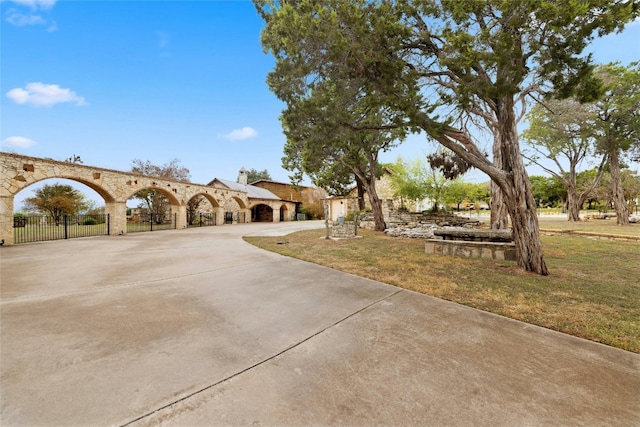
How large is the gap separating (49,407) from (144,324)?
1.28 metres

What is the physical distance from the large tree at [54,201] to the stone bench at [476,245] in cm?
2844

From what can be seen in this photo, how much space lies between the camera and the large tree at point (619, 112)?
587 inches

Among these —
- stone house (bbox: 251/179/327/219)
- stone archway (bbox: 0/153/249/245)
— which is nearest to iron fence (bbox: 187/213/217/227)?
stone archway (bbox: 0/153/249/245)

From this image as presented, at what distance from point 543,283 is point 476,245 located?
268 cm

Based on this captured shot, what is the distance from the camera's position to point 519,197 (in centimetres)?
545

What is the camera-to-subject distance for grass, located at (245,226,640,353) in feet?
9.78

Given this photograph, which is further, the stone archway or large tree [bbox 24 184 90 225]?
large tree [bbox 24 184 90 225]

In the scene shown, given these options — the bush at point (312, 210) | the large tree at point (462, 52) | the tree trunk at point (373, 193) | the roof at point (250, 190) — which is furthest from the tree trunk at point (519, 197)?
the bush at point (312, 210)

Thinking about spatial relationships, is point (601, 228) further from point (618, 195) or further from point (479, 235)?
point (479, 235)

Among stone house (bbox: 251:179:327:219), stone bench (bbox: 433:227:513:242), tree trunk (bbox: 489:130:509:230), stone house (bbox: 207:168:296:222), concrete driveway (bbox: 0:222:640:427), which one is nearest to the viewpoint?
concrete driveway (bbox: 0:222:640:427)

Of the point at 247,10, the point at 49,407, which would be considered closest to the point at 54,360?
the point at 49,407

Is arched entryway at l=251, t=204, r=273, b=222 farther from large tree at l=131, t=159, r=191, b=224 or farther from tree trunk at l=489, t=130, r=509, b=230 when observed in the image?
tree trunk at l=489, t=130, r=509, b=230

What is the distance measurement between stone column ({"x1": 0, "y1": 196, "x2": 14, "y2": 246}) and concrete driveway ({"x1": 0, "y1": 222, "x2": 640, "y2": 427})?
836 centimetres

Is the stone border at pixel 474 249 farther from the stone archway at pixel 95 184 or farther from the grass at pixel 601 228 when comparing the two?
the stone archway at pixel 95 184
